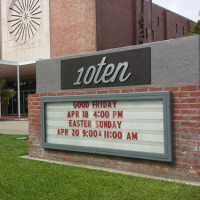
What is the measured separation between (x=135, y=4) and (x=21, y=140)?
26.5m

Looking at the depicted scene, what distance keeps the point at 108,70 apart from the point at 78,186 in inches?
105

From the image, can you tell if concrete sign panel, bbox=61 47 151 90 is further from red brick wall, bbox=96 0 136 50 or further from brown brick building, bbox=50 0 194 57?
red brick wall, bbox=96 0 136 50

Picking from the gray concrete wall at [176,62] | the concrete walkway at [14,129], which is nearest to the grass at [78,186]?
the gray concrete wall at [176,62]

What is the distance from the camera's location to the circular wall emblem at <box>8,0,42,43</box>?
3425 centimetres

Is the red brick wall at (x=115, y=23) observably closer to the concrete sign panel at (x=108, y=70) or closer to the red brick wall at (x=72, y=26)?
the red brick wall at (x=72, y=26)

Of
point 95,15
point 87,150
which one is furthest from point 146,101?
point 95,15

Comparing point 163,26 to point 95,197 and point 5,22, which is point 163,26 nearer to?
point 5,22

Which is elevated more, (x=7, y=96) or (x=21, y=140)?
(x=7, y=96)

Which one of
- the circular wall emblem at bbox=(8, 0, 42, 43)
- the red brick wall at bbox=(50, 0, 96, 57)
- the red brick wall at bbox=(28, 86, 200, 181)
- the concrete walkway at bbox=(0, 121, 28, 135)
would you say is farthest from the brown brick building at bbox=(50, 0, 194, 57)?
the red brick wall at bbox=(28, 86, 200, 181)

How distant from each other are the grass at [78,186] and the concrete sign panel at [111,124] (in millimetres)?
663

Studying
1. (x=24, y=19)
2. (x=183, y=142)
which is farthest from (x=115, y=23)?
(x=183, y=142)

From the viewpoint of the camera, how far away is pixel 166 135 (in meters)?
6.04

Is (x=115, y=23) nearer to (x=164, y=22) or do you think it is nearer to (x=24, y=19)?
(x=24, y=19)

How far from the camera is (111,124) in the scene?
23.0 feet
